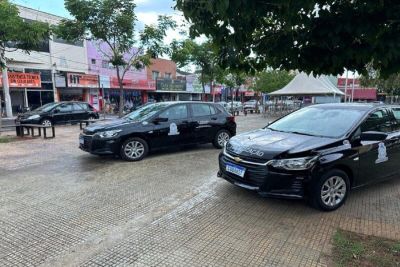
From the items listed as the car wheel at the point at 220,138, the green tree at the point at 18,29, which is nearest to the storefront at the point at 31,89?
the green tree at the point at 18,29

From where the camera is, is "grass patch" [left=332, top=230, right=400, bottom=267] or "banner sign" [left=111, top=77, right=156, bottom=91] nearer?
"grass patch" [left=332, top=230, right=400, bottom=267]

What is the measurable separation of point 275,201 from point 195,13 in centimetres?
347

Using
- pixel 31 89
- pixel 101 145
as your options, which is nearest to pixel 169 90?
pixel 31 89

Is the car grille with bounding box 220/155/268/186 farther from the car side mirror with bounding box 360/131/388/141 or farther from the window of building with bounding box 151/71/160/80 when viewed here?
the window of building with bounding box 151/71/160/80

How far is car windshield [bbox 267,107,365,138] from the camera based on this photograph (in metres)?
5.54

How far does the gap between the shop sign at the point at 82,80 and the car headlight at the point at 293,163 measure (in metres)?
29.6

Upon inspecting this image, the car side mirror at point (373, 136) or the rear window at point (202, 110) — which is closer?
the car side mirror at point (373, 136)

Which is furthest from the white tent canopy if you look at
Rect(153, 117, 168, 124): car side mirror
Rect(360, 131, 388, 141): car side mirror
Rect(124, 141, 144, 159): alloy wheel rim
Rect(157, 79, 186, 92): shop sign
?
Rect(360, 131, 388, 141): car side mirror

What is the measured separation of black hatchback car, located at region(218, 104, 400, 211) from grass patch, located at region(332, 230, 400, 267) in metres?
0.86

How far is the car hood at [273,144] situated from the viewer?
4895 mm

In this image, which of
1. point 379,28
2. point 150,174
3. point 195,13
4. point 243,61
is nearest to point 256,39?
point 243,61

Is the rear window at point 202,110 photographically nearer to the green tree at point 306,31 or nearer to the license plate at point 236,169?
the license plate at point 236,169

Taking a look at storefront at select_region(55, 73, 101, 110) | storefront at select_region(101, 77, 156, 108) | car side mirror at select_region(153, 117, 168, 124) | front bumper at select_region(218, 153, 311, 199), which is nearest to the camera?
front bumper at select_region(218, 153, 311, 199)

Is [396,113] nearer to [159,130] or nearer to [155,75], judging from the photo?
[159,130]
